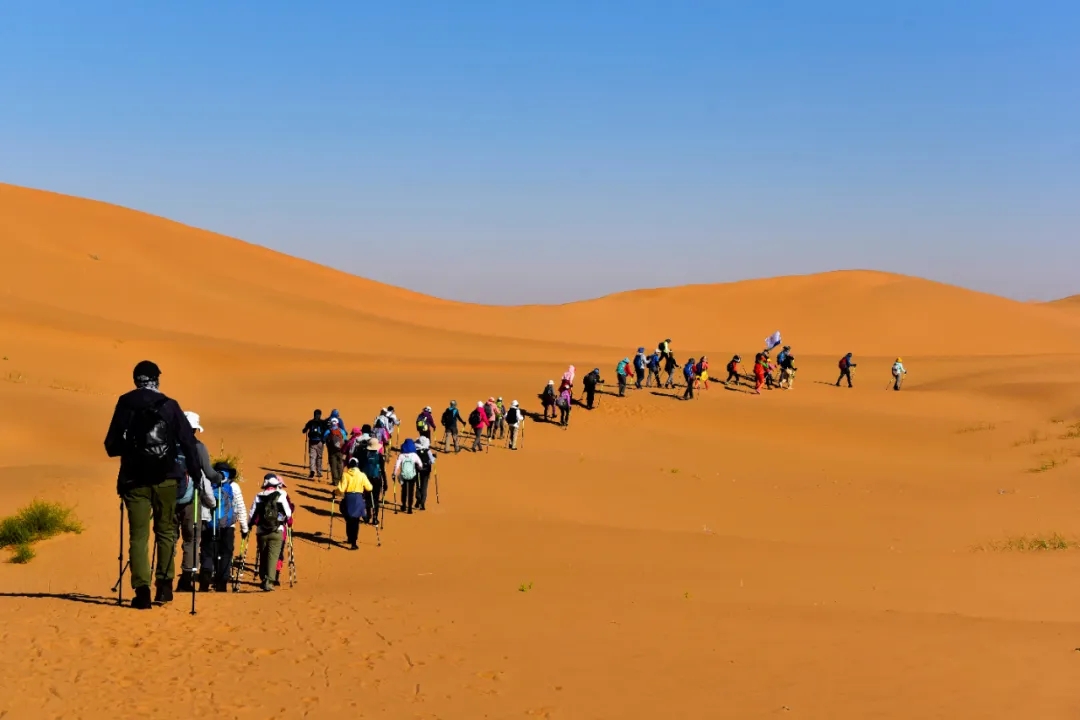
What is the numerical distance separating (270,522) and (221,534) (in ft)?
2.11

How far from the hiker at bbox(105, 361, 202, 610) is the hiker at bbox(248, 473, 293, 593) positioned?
2927mm

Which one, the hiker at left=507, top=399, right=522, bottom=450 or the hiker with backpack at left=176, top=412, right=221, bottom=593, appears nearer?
the hiker with backpack at left=176, top=412, right=221, bottom=593

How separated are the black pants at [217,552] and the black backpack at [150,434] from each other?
114 inches

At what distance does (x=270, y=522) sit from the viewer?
1183 centimetres

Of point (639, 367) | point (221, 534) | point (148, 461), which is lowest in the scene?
point (221, 534)

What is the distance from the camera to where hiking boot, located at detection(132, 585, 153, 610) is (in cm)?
869

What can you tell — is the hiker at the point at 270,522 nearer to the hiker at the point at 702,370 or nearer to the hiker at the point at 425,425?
the hiker at the point at 425,425

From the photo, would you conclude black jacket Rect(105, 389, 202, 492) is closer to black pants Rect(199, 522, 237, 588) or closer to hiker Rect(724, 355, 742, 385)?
black pants Rect(199, 522, 237, 588)

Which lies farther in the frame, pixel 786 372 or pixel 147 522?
pixel 786 372

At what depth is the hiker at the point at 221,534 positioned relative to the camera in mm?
11172

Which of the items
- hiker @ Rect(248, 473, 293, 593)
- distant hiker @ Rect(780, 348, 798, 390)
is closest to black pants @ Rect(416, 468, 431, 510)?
hiker @ Rect(248, 473, 293, 593)

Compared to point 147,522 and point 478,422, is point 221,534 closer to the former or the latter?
point 147,522

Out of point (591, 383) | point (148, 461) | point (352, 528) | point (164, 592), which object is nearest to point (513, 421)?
point (591, 383)

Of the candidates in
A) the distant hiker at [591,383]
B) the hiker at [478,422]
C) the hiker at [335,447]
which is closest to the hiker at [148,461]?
the hiker at [335,447]
